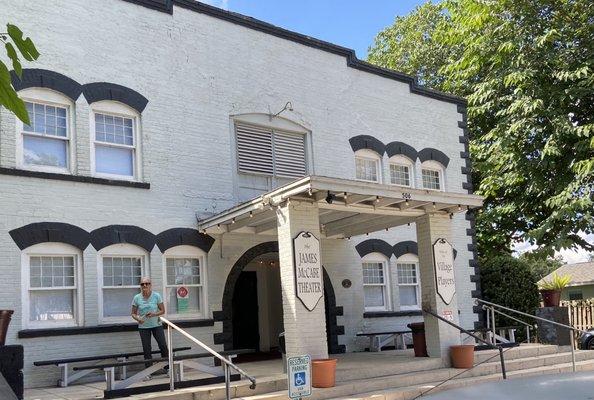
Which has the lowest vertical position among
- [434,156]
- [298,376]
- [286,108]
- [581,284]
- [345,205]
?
[298,376]

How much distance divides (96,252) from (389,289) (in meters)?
7.60

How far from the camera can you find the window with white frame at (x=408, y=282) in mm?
16703

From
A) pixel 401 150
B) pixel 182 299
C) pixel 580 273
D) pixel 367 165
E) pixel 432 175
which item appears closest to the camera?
pixel 182 299

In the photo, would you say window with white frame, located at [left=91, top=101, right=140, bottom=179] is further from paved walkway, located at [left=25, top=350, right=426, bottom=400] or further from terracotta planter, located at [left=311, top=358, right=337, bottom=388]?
terracotta planter, located at [left=311, top=358, right=337, bottom=388]

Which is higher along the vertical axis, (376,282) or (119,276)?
(119,276)

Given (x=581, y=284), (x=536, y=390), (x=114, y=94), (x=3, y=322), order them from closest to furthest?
(x=536, y=390), (x=3, y=322), (x=114, y=94), (x=581, y=284)

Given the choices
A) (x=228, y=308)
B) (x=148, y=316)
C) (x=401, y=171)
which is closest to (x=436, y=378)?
(x=228, y=308)

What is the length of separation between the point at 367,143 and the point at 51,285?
8318 millimetres

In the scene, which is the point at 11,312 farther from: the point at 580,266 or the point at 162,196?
the point at 580,266

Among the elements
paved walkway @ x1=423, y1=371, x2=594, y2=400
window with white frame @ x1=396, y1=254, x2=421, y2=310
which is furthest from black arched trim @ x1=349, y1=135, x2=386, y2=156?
paved walkway @ x1=423, y1=371, x2=594, y2=400

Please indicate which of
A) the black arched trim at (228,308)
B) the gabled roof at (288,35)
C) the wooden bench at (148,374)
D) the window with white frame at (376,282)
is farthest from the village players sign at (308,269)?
the gabled roof at (288,35)

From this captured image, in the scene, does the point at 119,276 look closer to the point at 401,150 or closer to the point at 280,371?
the point at 280,371

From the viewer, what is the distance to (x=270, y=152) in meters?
14.4

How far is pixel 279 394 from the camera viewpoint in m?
9.77
